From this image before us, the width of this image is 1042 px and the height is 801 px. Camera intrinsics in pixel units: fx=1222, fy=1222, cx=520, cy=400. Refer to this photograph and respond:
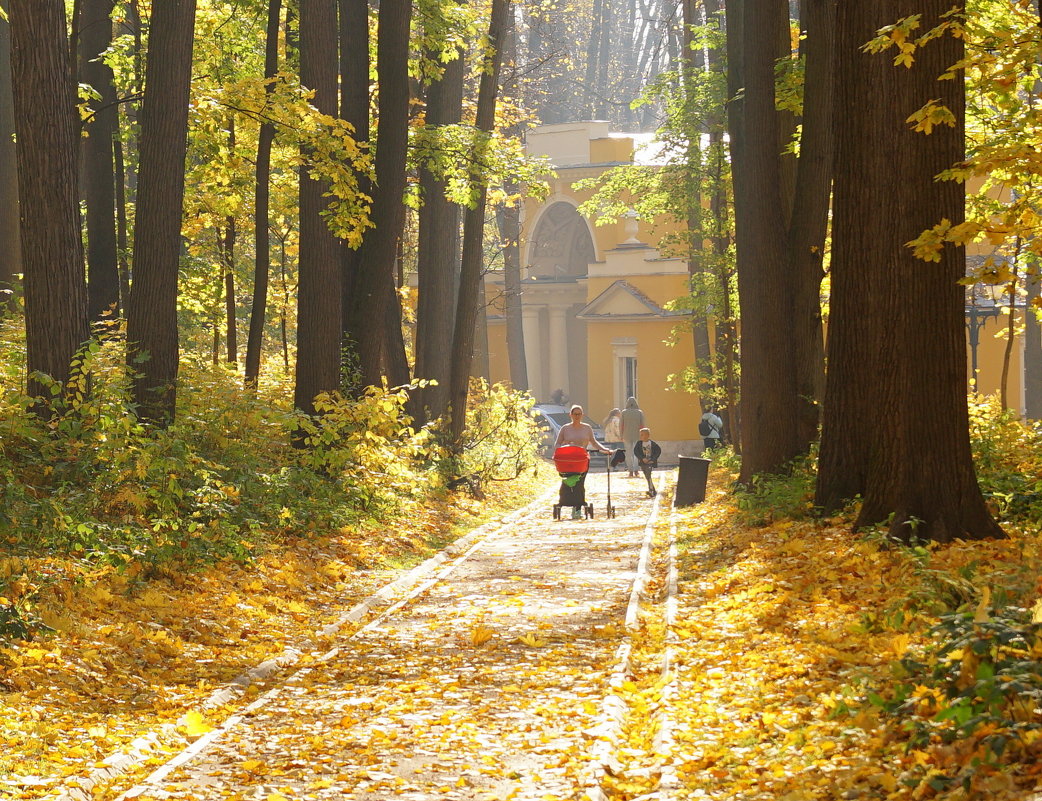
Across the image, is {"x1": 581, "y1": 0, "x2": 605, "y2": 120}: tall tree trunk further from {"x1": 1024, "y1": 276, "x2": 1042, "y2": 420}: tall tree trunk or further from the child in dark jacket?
the child in dark jacket

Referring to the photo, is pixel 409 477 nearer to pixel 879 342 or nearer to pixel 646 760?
pixel 879 342

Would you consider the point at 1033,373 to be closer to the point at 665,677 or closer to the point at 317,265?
the point at 317,265

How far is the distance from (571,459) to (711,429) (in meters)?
12.5

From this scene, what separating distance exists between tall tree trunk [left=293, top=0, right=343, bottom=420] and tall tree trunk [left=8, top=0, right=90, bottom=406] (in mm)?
4551

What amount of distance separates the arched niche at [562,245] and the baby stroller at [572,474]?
1497 inches

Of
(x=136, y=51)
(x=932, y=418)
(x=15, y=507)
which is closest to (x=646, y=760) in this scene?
(x=932, y=418)

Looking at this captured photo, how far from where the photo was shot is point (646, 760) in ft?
20.5

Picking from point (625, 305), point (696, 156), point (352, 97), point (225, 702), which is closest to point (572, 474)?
point (352, 97)

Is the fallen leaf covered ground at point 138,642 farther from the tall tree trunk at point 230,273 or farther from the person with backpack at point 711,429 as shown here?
the person with backpack at point 711,429

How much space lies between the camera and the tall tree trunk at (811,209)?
1458 centimetres

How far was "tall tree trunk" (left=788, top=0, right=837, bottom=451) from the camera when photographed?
47.8 feet

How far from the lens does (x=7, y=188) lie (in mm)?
18875

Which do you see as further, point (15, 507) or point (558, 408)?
point (558, 408)

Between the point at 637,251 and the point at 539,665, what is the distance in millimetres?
39259
